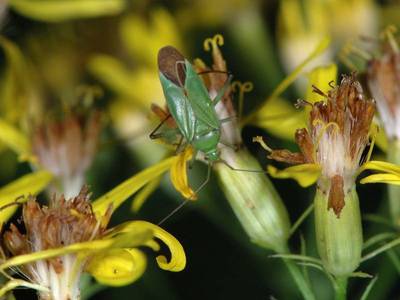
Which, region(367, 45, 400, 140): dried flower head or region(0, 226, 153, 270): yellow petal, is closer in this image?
region(0, 226, 153, 270): yellow petal

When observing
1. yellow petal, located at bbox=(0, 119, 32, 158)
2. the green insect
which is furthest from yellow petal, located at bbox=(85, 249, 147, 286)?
yellow petal, located at bbox=(0, 119, 32, 158)

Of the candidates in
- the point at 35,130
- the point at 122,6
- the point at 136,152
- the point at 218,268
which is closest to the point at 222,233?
the point at 218,268

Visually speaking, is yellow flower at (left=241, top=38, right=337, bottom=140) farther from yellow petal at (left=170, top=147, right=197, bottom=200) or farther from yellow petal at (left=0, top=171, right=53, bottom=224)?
yellow petal at (left=0, top=171, right=53, bottom=224)

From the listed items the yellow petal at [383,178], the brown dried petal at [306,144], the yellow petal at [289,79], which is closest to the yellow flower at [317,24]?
the yellow petal at [289,79]

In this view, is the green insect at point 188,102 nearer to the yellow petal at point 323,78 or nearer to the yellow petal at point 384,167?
the yellow petal at point 323,78

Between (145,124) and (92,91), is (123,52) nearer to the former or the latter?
(145,124)

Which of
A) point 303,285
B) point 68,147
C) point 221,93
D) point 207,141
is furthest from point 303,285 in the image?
point 68,147
